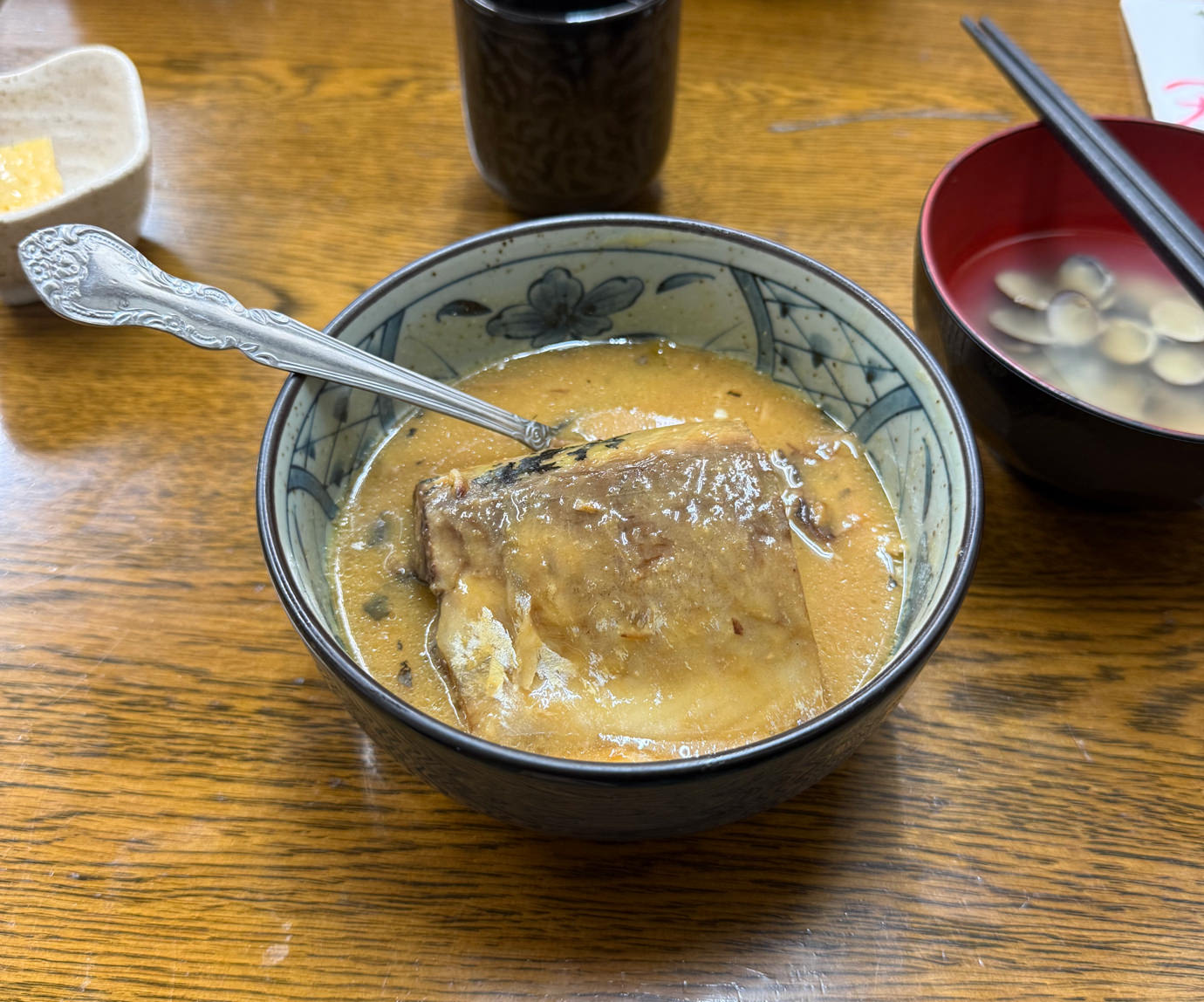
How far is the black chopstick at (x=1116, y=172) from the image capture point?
3.68 ft

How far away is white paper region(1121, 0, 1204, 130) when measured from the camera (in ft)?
5.85

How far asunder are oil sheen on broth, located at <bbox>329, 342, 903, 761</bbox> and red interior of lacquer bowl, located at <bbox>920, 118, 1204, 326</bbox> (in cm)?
37

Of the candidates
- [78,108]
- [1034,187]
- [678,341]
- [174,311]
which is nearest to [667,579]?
[678,341]

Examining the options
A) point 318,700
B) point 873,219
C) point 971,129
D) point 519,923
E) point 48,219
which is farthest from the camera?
point 971,129

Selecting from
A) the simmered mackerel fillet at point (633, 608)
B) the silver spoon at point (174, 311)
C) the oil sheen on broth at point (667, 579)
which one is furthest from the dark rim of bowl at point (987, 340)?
the silver spoon at point (174, 311)

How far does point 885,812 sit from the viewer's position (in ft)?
3.26

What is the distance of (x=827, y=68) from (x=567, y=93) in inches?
29.3

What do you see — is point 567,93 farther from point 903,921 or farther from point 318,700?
point 903,921

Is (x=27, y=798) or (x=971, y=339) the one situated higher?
(x=971, y=339)

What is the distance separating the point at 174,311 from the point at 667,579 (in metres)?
0.64

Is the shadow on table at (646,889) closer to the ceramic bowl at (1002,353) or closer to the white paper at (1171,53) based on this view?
the ceramic bowl at (1002,353)

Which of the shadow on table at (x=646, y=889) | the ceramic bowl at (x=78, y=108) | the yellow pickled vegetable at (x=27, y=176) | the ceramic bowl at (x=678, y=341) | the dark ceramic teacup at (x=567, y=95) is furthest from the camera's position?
the ceramic bowl at (x=78, y=108)

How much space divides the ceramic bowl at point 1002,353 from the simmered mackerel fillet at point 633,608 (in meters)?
0.32

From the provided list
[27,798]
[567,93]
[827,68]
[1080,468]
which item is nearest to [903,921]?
[1080,468]
